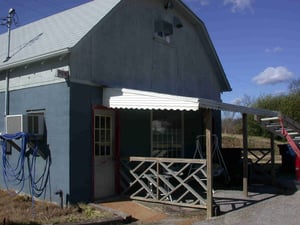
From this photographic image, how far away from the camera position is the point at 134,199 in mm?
9820

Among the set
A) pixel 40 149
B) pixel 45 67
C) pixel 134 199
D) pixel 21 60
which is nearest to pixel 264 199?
pixel 134 199

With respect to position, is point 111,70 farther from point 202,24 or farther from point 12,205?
point 202,24

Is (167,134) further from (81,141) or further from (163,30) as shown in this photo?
(81,141)

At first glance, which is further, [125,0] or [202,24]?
[202,24]

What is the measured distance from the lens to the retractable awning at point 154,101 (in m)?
8.27

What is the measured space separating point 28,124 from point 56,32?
297cm

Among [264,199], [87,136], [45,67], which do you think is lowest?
[264,199]

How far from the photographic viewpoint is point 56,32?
432 inches

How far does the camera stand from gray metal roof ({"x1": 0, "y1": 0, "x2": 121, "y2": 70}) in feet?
31.6

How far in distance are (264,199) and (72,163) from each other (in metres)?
5.11

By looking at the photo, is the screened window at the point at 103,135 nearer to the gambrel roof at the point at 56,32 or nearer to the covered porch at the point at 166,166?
the covered porch at the point at 166,166

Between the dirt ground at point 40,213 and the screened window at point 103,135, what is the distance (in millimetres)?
1572

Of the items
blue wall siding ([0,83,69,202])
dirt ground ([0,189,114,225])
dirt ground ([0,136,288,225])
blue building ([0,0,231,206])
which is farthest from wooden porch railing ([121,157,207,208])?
blue wall siding ([0,83,69,202])

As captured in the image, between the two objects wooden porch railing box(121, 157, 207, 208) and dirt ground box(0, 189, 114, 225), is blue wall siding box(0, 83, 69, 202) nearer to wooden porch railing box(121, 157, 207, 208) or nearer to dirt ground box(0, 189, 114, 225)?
dirt ground box(0, 189, 114, 225)
